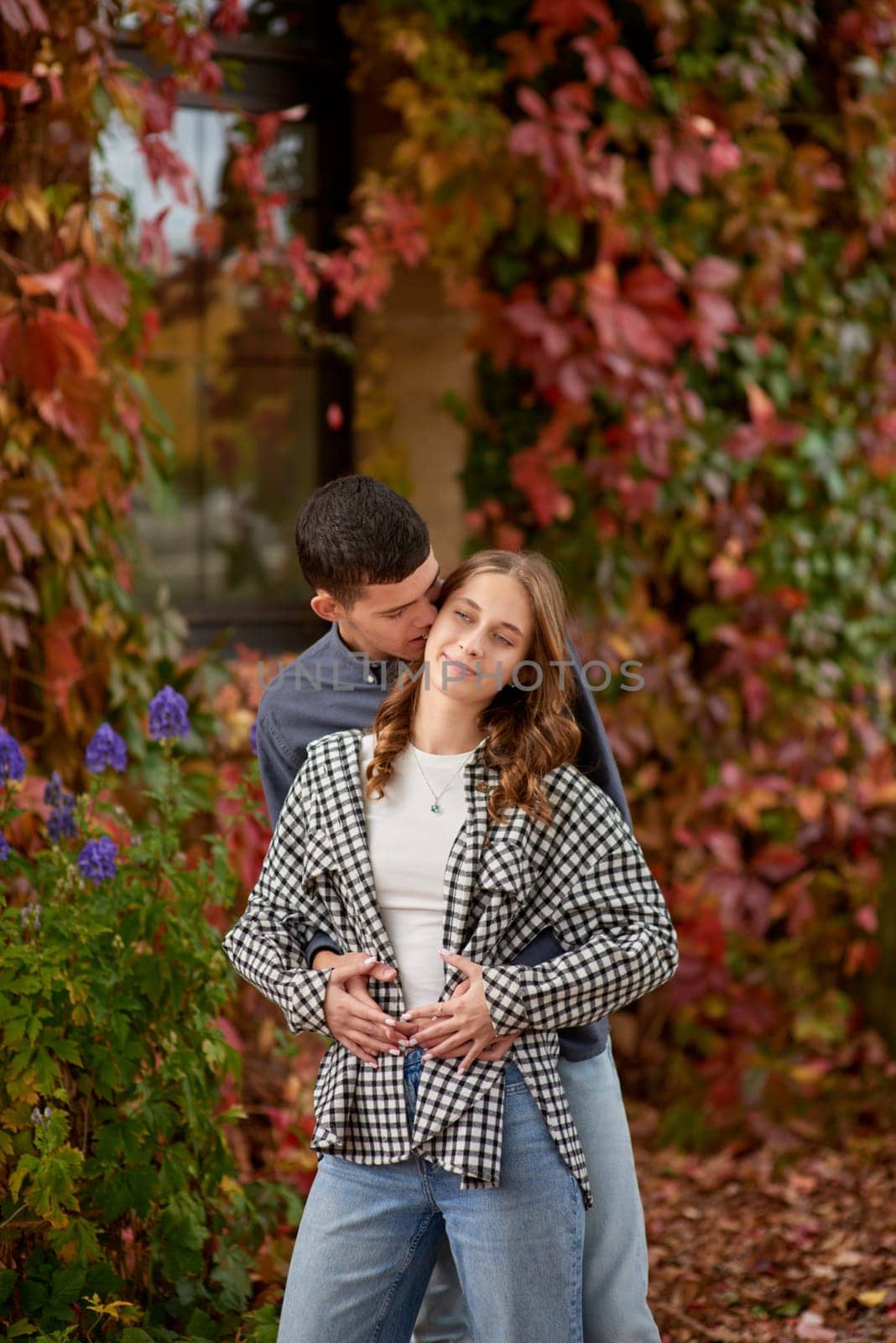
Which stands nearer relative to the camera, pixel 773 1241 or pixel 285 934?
pixel 285 934

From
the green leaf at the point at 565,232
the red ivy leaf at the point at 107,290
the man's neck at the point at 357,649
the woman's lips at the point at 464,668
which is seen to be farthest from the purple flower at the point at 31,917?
the green leaf at the point at 565,232

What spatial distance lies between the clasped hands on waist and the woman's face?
0.30 meters

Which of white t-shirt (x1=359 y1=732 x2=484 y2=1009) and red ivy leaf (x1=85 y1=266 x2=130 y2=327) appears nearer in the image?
white t-shirt (x1=359 y1=732 x2=484 y2=1009)

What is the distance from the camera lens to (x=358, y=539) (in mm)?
1810

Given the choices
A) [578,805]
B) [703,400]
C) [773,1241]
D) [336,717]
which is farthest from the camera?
[703,400]

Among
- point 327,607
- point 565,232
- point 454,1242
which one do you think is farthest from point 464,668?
point 565,232

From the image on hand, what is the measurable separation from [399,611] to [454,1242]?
719 millimetres

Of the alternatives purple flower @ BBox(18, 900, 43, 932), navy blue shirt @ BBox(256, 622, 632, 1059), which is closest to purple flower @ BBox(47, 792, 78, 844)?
purple flower @ BBox(18, 900, 43, 932)

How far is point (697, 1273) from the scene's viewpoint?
2.96 m

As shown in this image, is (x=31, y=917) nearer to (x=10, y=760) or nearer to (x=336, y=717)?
(x=10, y=760)

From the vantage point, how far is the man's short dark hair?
181cm

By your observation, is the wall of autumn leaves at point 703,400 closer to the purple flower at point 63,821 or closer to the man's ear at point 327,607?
the purple flower at point 63,821

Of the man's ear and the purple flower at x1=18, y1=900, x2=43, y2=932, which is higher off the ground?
the man's ear

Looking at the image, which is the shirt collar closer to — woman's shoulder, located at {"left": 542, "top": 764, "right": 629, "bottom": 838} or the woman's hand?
woman's shoulder, located at {"left": 542, "top": 764, "right": 629, "bottom": 838}
